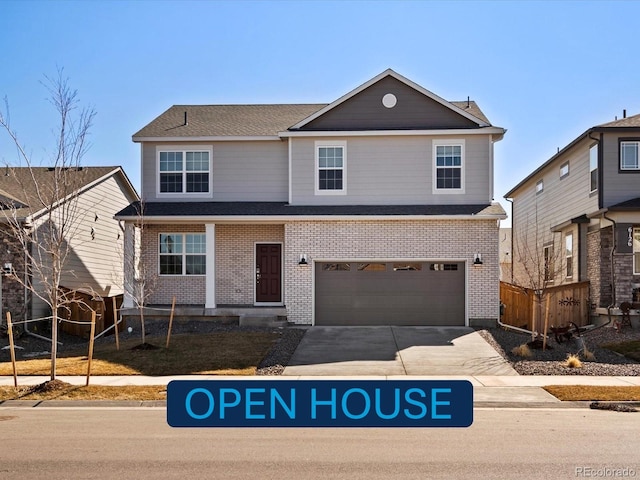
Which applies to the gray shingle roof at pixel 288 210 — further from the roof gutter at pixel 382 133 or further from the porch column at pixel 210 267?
the roof gutter at pixel 382 133

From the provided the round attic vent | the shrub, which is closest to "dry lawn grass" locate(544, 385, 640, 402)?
the shrub

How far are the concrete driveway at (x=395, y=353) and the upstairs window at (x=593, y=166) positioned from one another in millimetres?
6759

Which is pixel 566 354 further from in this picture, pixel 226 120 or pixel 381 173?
pixel 226 120

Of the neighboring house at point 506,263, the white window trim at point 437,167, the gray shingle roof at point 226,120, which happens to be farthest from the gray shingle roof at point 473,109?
the neighboring house at point 506,263

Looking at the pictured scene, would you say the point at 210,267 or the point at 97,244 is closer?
the point at 210,267

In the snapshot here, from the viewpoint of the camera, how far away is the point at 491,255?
2197cm

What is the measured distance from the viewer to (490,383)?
46.1ft

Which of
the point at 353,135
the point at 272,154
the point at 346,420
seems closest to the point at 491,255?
the point at 353,135

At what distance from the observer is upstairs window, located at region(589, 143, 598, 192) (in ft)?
74.6

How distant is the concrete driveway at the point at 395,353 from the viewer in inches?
613

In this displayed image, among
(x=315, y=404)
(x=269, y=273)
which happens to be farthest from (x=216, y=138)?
(x=315, y=404)

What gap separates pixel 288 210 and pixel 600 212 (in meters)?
9.98

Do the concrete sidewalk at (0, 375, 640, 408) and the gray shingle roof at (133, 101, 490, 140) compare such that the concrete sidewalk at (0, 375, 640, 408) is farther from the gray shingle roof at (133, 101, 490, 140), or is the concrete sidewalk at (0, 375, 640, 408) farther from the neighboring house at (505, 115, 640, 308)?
the gray shingle roof at (133, 101, 490, 140)

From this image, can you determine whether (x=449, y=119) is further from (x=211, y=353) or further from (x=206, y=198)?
(x=211, y=353)
